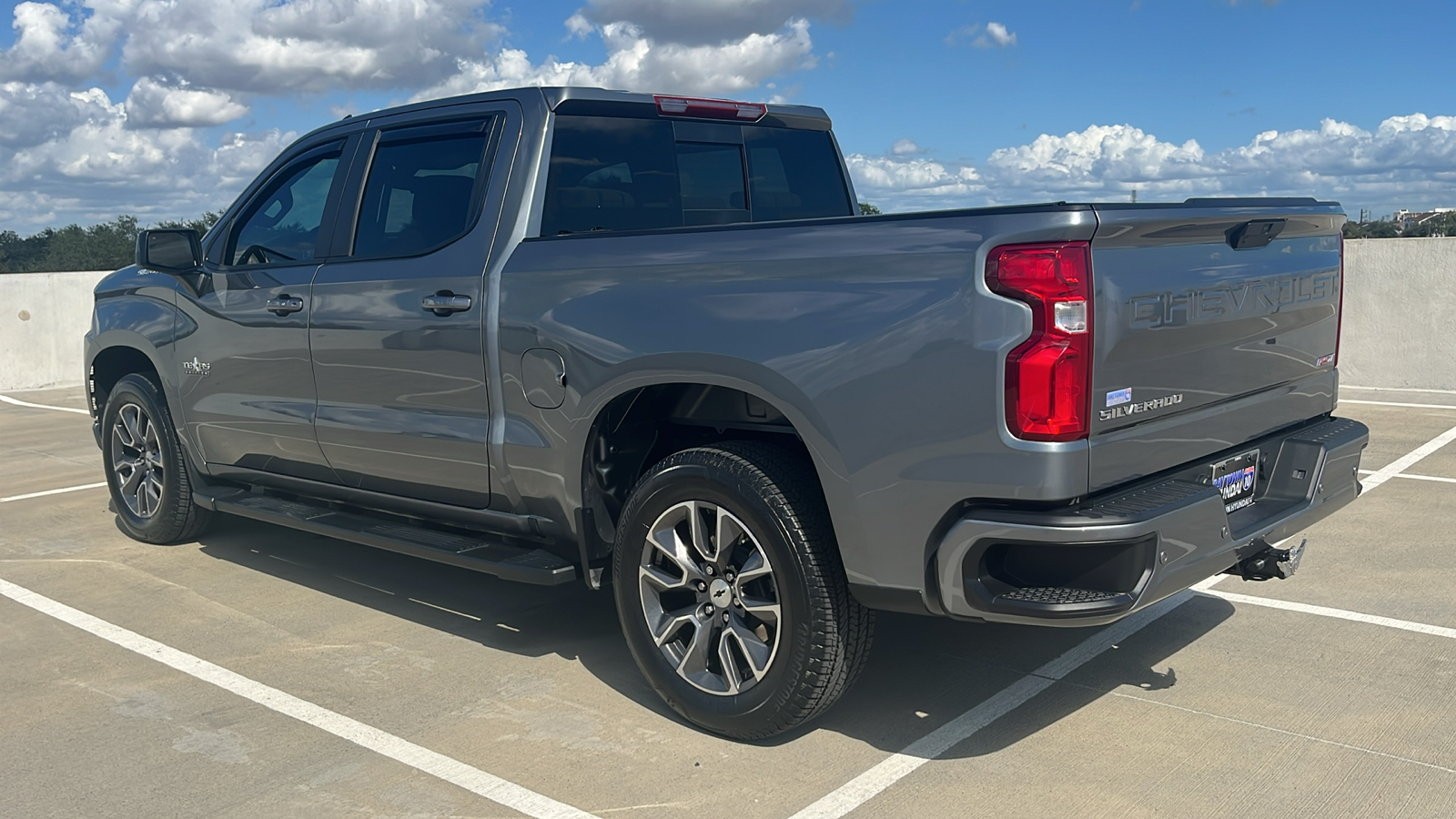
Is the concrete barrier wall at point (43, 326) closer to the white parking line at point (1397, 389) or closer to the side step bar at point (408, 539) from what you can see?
the side step bar at point (408, 539)

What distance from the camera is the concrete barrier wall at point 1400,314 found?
1166cm

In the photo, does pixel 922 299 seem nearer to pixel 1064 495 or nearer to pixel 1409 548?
pixel 1064 495

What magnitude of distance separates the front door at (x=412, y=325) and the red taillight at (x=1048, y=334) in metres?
2.00

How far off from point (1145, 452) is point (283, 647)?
10.7 feet

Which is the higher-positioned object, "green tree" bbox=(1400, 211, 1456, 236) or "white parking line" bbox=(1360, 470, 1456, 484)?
"green tree" bbox=(1400, 211, 1456, 236)

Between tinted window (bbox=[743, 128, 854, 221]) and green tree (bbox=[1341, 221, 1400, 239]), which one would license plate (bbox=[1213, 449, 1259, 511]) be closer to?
tinted window (bbox=[743, 128, 854, 221])

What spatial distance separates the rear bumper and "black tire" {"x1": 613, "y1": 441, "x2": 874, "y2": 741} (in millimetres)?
394

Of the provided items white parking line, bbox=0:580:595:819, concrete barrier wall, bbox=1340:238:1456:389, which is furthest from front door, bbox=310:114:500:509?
concrete barrier wall, bbox=1340:238:1456:389

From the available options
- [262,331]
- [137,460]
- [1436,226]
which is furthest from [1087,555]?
[1436,226]

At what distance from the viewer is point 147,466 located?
6.34 metres

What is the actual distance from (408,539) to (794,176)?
2293 millimetres

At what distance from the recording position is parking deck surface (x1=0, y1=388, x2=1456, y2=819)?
3.34 m

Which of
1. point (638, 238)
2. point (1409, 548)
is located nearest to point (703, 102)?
point (638, 238)

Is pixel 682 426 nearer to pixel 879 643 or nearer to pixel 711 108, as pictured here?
pixel 879 643
